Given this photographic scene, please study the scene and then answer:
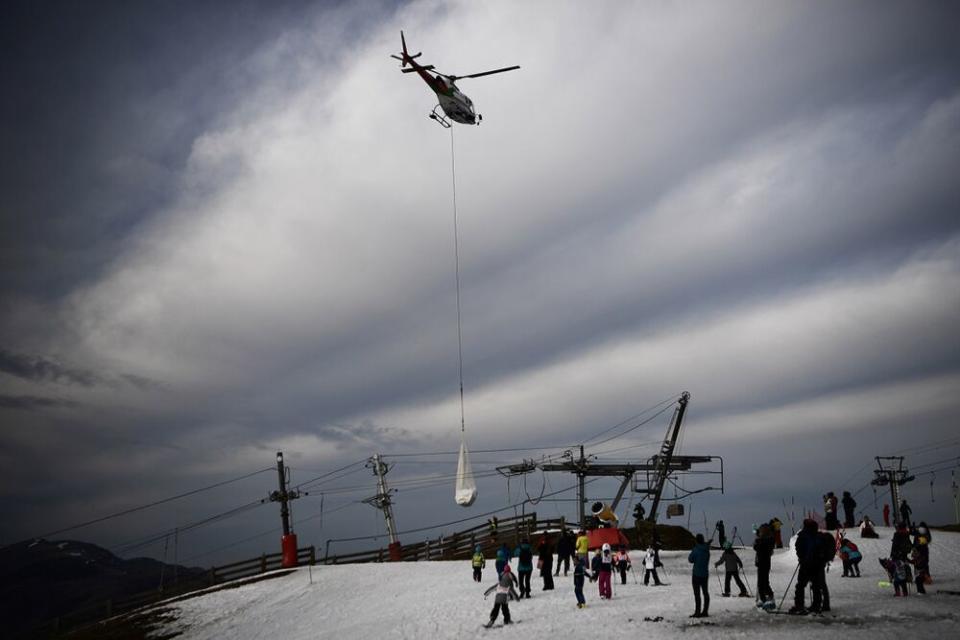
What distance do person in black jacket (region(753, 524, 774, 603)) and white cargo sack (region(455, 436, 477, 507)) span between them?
→ 14006mm

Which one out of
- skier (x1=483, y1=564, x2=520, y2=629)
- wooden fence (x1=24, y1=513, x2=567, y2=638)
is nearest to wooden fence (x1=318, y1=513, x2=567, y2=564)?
wooden fence (x1=24, y1=513, x2=567, y2=638)

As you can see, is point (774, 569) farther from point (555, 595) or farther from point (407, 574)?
point (407, 574)

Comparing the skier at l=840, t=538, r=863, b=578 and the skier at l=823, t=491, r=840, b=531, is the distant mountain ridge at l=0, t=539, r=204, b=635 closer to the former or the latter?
the skier at l=823, t=491, r=840, b=531

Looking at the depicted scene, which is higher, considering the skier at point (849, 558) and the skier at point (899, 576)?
the skier at point (899, 576)

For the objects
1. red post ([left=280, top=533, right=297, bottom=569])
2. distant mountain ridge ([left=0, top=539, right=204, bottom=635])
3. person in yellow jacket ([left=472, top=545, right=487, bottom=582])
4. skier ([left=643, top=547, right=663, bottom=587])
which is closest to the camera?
skier ([left=643, top=547, right=663, bottom=587])

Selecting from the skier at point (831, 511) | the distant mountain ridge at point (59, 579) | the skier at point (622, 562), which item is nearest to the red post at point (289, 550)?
the skier at point (622, 562)

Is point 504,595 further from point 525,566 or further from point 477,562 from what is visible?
point 477,562

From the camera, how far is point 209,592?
34.4m

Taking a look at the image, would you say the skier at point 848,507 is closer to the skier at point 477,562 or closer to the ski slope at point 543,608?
the ski slope at point 543,608

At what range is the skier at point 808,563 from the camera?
46.1 feet

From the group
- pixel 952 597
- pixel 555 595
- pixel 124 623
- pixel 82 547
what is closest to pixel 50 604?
pixel 82 547

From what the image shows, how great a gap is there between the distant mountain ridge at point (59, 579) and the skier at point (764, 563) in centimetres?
13565

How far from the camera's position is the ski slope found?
45.6 feet

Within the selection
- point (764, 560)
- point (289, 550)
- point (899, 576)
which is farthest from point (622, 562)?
point (289, 550)
